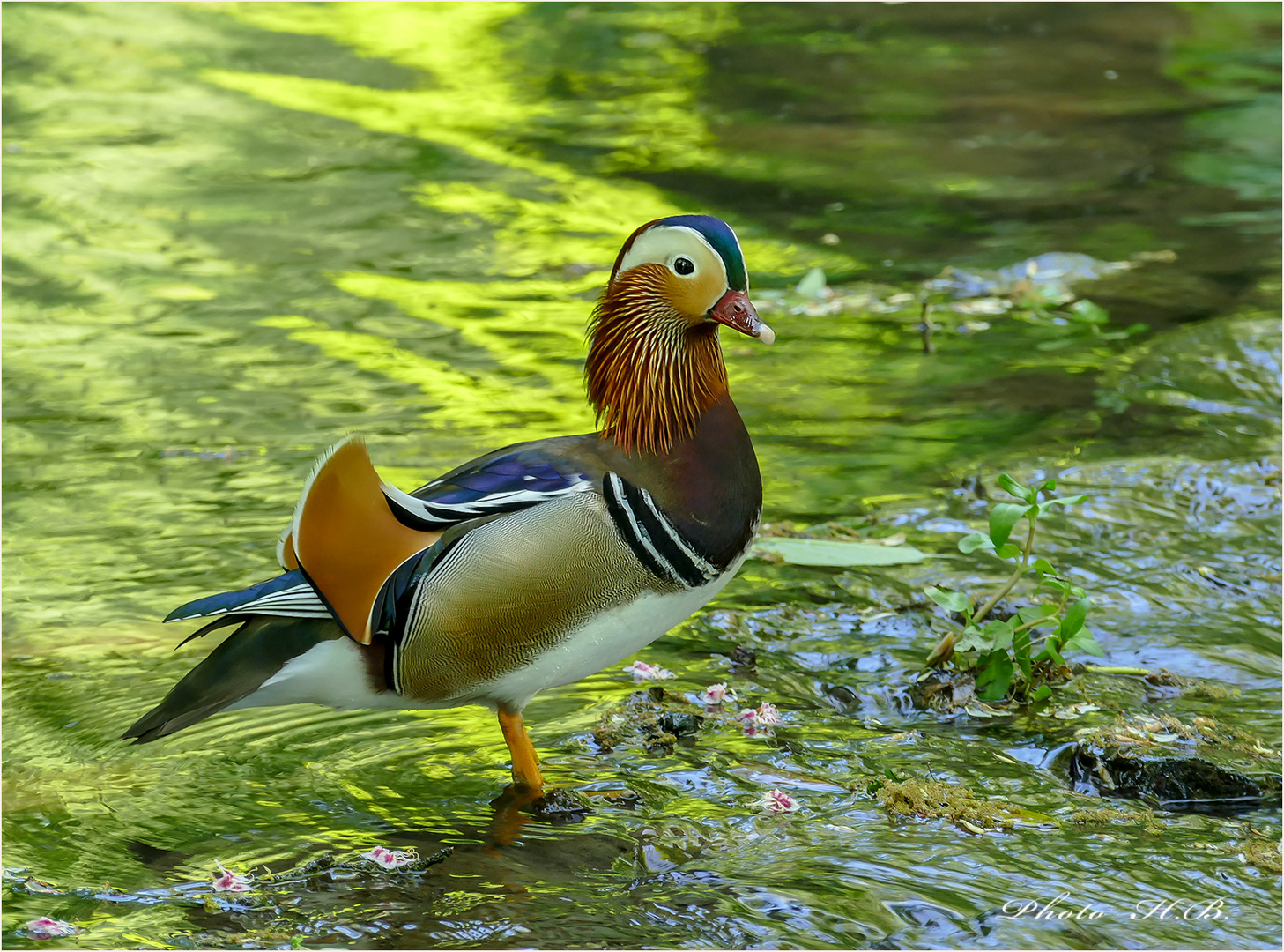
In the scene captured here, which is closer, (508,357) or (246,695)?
(246,695)

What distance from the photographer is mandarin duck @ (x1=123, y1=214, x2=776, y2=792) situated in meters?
3.81

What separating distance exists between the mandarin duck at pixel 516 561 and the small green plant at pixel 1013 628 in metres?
0.77

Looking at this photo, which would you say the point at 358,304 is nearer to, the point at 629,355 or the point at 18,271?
the point at 18,271

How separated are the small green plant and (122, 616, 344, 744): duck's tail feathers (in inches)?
74.0

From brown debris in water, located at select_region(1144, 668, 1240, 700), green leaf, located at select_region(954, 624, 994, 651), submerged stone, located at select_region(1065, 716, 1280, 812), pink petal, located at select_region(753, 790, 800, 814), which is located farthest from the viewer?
brown debris in water, located at select_region(1144, 668, 1240, 700)

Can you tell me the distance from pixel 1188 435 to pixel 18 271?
6.62 m

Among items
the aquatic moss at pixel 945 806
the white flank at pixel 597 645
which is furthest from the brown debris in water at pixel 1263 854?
the white flank at pixel 597 645

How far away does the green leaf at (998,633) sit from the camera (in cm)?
455

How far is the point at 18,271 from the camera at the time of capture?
28.5 ft

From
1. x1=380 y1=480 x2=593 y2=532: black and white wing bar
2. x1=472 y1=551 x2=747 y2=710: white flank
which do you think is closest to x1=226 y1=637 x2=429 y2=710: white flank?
x1=472 y1=551 x2=747 y2=710: white flank

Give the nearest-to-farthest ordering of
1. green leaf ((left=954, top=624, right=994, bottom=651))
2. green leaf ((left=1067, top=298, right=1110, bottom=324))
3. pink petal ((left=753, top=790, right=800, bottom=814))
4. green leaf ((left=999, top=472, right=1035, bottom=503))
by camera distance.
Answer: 1. pink petal ((left=753, top=790, right=800, bottom=814))
2. green leaf ((left=999, top=472, right=1035, bottom=503))
3. green leaf ((left=954, top=624, right=994, bottom=651))
4. green leaf ((left=1067, top=298, right=1110, bottom=324))

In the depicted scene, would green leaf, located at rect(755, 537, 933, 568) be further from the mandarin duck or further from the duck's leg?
the duck's leg

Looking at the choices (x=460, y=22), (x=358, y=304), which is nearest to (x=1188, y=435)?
(x=358, y=304)

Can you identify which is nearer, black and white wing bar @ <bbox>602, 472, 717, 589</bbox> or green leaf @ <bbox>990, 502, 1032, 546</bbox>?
black and white wing bar @ <bbox>602, 472, 717, 589</bbox>
